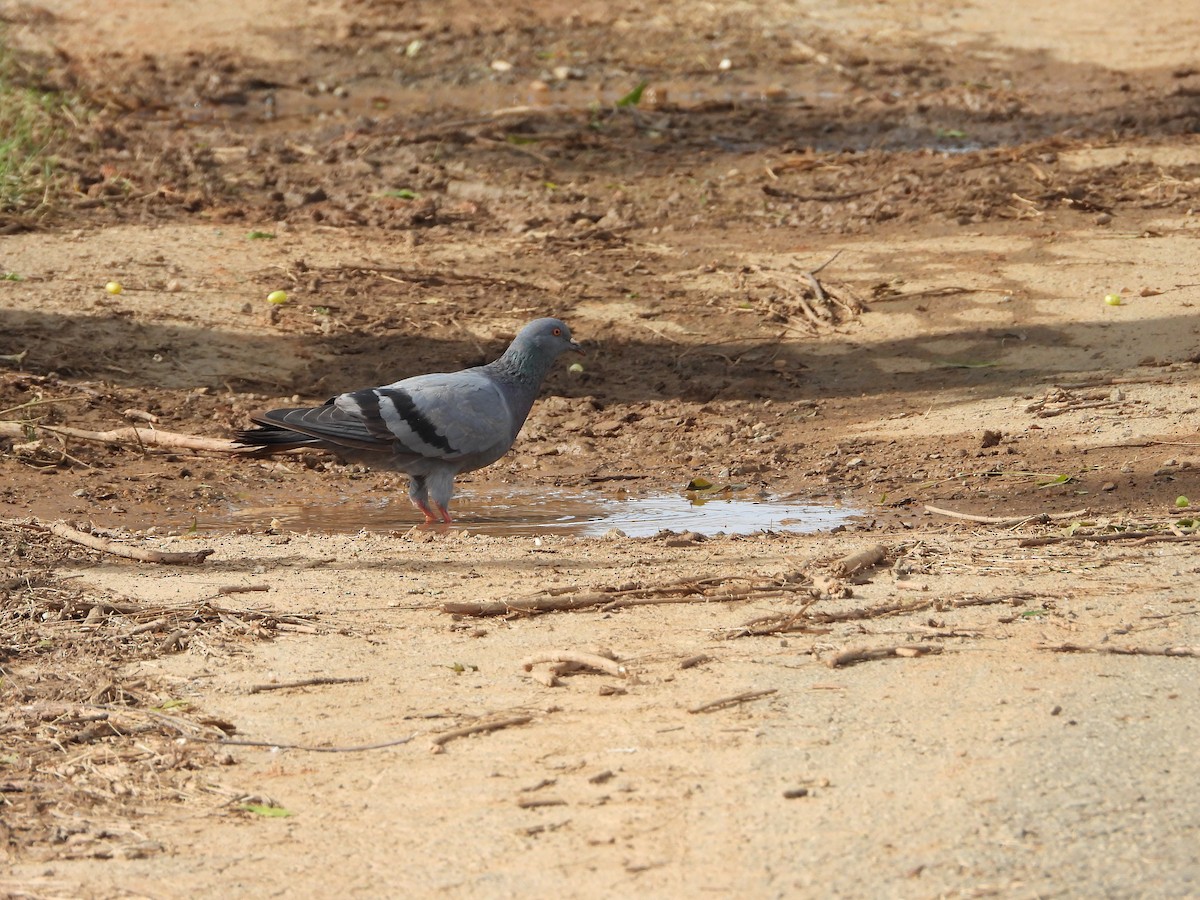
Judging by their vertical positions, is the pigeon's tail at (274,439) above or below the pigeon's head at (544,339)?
below

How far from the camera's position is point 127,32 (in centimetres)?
1739

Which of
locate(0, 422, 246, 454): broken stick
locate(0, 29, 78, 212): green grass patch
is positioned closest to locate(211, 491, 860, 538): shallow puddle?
locate(0, 422, 246, 454): broken stick

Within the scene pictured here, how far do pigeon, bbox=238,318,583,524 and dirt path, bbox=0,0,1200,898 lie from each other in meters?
0.31

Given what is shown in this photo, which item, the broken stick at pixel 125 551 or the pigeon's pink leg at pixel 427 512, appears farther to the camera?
the pigeon's pink leg at pixel 427 512

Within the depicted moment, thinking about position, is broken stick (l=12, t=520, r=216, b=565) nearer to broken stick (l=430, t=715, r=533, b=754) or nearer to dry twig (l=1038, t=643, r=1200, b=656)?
broken stick (l=430, t=715, r=533, b=754)

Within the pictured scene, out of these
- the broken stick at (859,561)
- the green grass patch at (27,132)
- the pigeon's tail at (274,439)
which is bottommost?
the broken stick at (859,561)

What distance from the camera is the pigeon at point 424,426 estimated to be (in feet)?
23.4

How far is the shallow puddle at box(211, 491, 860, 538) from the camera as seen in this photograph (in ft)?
23.7

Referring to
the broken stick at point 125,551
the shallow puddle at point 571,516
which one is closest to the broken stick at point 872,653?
the shallow puddle at point 571,516

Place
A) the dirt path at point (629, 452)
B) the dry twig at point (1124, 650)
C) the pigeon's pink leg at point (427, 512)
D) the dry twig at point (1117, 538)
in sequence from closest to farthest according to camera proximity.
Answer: the dirt path at point (629, 452), the dry twig at point (1124, 650), the dry twig at point (1117, 538), the pigeon's pink leg at point (427, 512)

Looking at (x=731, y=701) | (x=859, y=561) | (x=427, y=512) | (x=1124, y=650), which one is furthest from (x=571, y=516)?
(x=1124, y=650)

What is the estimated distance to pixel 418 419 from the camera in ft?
23.7

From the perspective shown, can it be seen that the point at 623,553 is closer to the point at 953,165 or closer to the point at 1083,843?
the point at 1083,843

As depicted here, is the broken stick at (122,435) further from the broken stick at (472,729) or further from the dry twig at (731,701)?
the dry twig at (731,701)
